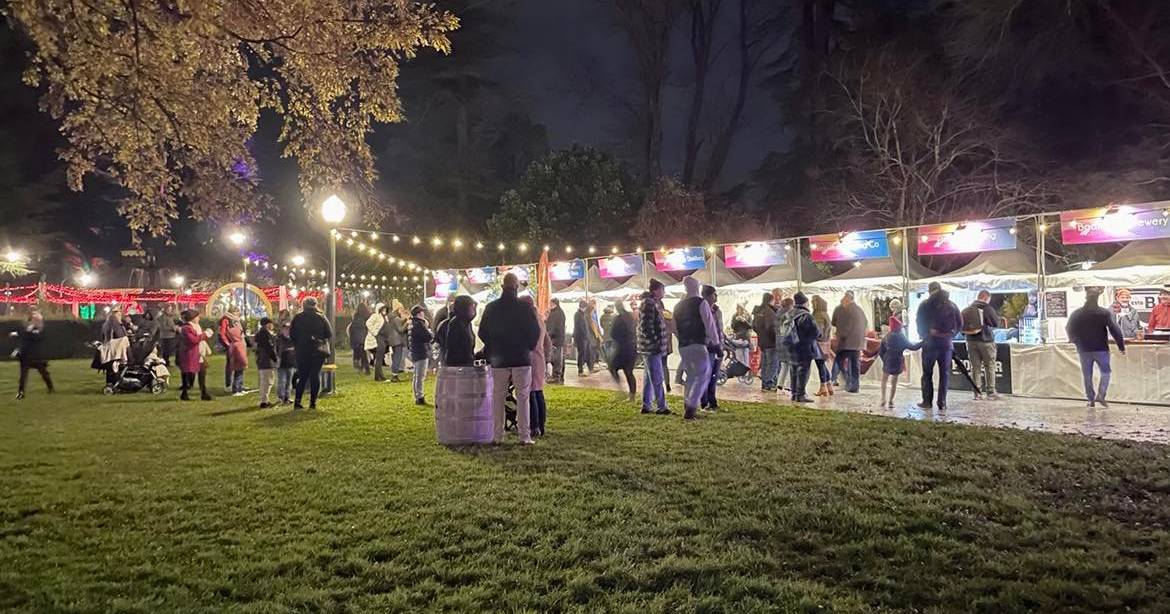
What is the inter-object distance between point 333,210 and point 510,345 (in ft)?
16.4

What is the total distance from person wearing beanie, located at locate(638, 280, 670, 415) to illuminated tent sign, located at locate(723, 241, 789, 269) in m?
6.26

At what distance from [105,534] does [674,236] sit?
22.7 m

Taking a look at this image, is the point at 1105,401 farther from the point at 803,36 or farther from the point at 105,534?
the point at 803,36

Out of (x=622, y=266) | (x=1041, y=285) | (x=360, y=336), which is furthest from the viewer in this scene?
(x=622, y=266)

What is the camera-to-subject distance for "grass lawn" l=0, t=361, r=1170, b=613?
3.81 m

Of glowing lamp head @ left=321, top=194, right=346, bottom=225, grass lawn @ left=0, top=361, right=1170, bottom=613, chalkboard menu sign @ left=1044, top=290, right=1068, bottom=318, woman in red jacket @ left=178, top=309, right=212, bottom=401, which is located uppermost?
glowing lamp head @ left=321, top=194, right=346, bottom=225

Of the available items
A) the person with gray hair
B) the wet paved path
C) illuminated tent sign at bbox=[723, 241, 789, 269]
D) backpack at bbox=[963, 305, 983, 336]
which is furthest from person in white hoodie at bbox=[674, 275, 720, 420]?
illuminated tent sign at bbox=[723, 241, 789, 269]

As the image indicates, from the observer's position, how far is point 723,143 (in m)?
35.0

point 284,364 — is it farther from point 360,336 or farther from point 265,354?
point 360,336

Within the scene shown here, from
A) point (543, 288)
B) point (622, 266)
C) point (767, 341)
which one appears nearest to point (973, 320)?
point (767, 341)

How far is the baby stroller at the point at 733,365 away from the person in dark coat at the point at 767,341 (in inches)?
39.3

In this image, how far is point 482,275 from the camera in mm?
21766

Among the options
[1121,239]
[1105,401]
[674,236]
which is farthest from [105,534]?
[674,236]

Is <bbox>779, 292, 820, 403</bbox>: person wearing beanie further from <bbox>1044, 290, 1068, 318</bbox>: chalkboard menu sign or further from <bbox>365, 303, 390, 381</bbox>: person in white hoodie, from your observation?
<bbox>365, 303, 390, 381</bbox>: person in white hoodie
